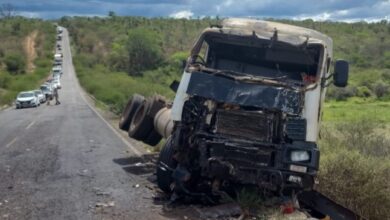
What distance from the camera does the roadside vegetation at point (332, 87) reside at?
29.4 feet

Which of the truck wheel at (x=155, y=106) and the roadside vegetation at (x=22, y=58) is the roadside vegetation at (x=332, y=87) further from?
the roadside vegetation at (x=22, y=58)

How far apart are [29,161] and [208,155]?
5.83 m

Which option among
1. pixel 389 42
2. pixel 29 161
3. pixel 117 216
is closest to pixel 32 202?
pixel 117 216

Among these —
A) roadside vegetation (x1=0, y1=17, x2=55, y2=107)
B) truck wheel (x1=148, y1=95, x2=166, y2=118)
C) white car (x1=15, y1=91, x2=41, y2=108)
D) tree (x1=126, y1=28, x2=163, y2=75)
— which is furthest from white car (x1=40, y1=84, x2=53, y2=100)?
truck wheel (x1=148, y1=95, x2=166, y2=118)

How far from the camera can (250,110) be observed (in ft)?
26.8

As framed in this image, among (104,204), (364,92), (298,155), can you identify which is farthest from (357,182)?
(364,92)

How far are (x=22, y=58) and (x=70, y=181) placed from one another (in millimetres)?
91122

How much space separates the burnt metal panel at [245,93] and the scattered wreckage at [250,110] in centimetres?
1

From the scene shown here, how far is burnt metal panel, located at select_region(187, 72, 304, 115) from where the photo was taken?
8.02 metres

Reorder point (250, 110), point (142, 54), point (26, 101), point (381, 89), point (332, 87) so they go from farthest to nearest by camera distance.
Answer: point (142, 54)
point (381, 89)
point (332, 87)
point (26, 101)
point (250, 110)

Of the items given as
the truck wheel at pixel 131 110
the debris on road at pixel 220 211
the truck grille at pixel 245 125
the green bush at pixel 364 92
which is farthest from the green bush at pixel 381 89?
the truck grille at pixel 245 125

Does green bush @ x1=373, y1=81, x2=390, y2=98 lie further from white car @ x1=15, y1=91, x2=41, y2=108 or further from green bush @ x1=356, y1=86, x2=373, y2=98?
white car @ x1=15, y1=91, x2=41, y2=108

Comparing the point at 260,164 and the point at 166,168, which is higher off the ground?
the point at 260,164

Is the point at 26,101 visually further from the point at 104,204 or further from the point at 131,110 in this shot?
the point at 104,204
